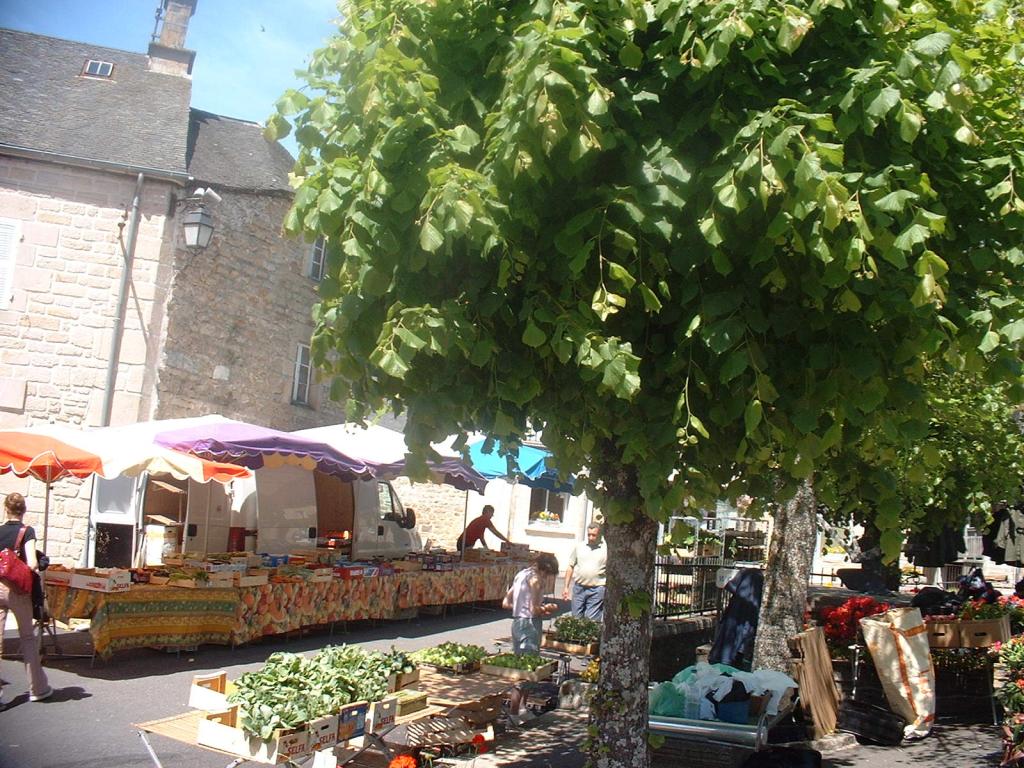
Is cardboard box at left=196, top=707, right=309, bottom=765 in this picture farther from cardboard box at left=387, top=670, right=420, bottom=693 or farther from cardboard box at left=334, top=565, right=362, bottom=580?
cardboard box at left=334, top=565, right=362, bottom=580

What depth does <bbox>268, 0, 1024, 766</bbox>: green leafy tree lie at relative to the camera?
12.8 ft

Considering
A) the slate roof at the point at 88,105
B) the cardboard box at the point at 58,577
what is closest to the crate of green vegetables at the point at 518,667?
the cardboard box at the point at 58,577

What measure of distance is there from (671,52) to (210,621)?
8.19 m

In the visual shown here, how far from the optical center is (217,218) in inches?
653

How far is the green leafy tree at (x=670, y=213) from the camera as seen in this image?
12.8ft

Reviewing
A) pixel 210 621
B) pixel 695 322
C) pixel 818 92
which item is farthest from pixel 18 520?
pixel 818 92

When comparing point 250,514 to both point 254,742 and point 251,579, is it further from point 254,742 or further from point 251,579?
A: point 254,742

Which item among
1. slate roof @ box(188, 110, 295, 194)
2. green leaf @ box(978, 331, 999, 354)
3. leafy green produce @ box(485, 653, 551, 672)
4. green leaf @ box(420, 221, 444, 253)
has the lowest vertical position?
leafy green produce @ box(485, 653, 551, 672)

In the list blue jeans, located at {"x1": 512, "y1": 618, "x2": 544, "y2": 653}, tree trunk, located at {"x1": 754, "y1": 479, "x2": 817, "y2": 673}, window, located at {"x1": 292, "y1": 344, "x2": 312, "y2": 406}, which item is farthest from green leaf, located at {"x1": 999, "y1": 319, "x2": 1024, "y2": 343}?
window, located at {"x1": 292, "y1": 344, "x2": 312, "y2": 406}

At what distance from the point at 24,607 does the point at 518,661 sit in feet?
13.5

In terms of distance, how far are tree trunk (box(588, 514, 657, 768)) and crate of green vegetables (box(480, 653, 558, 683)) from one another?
286 cm

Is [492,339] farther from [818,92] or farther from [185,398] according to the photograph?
[185,398]

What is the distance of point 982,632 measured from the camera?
9352 mm

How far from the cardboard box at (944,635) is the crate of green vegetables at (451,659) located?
4466 millimetres
